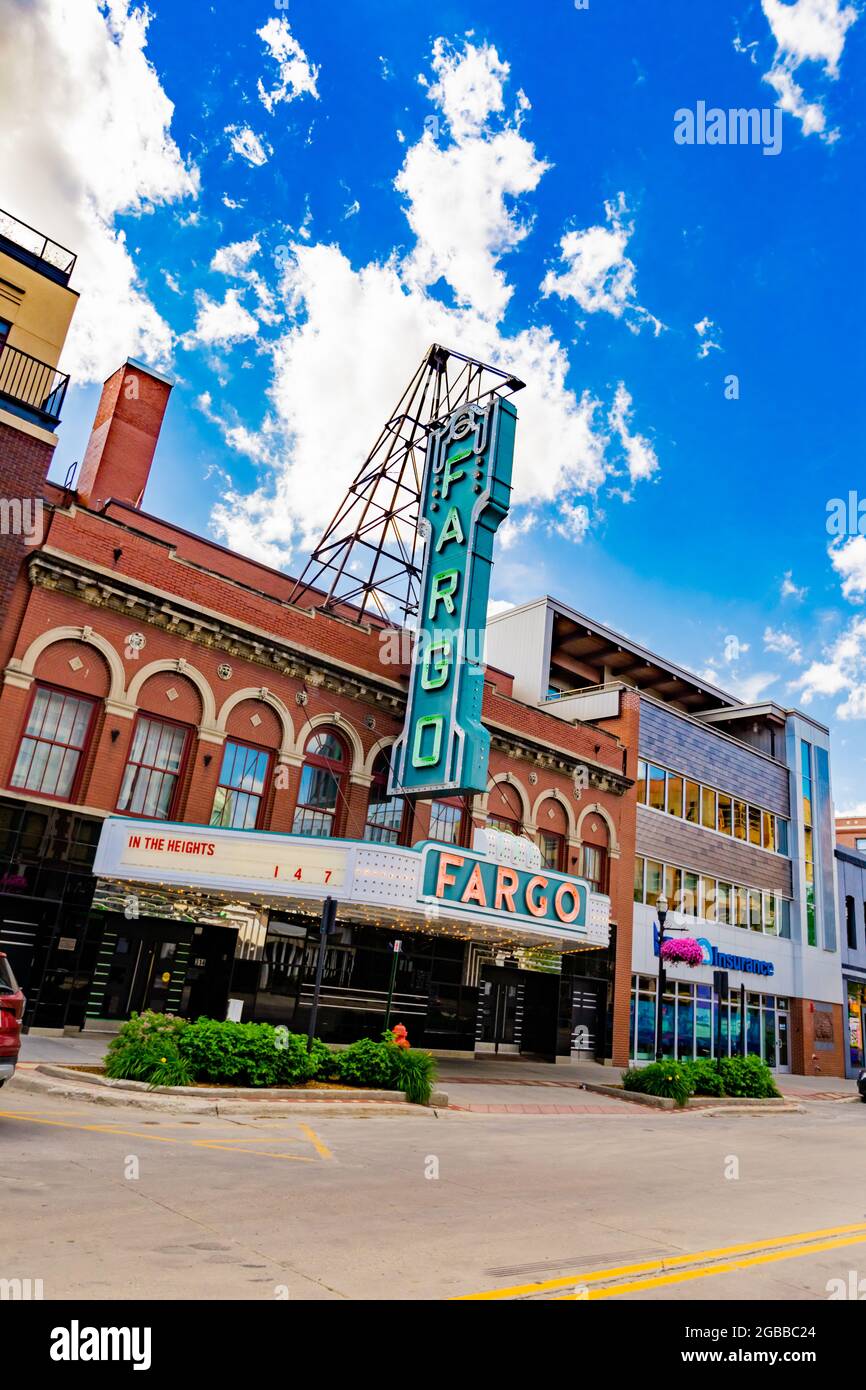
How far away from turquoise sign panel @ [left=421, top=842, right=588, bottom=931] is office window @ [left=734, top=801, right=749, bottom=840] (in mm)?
18058

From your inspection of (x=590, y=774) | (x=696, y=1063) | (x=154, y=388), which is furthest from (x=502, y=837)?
(x=154, y=388)

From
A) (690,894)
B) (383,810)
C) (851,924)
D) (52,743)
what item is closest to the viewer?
(52,743)

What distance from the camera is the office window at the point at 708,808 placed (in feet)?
125

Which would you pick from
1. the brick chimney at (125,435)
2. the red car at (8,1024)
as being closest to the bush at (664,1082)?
the red car at (8,1024)

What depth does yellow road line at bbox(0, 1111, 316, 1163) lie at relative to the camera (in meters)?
10.7

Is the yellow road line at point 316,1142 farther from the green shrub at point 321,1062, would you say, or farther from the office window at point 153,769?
the office window at point 153,769

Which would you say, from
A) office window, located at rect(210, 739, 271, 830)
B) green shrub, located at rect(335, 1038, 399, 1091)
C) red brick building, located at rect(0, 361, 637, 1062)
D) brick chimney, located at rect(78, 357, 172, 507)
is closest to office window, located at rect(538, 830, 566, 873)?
red brick building, located at rect(0, 361, 637, 1062)

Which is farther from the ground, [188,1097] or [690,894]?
[690,894]

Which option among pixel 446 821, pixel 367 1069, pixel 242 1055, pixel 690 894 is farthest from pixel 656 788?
pixel 242 1055

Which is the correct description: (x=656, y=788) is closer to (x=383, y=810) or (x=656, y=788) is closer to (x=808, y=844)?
(x=808, y=844)

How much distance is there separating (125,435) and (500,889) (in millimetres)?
18125

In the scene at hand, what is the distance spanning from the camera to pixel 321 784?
25.2 m

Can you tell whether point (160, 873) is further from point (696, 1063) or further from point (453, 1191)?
point (696, 1063)

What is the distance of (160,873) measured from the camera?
795 inches
